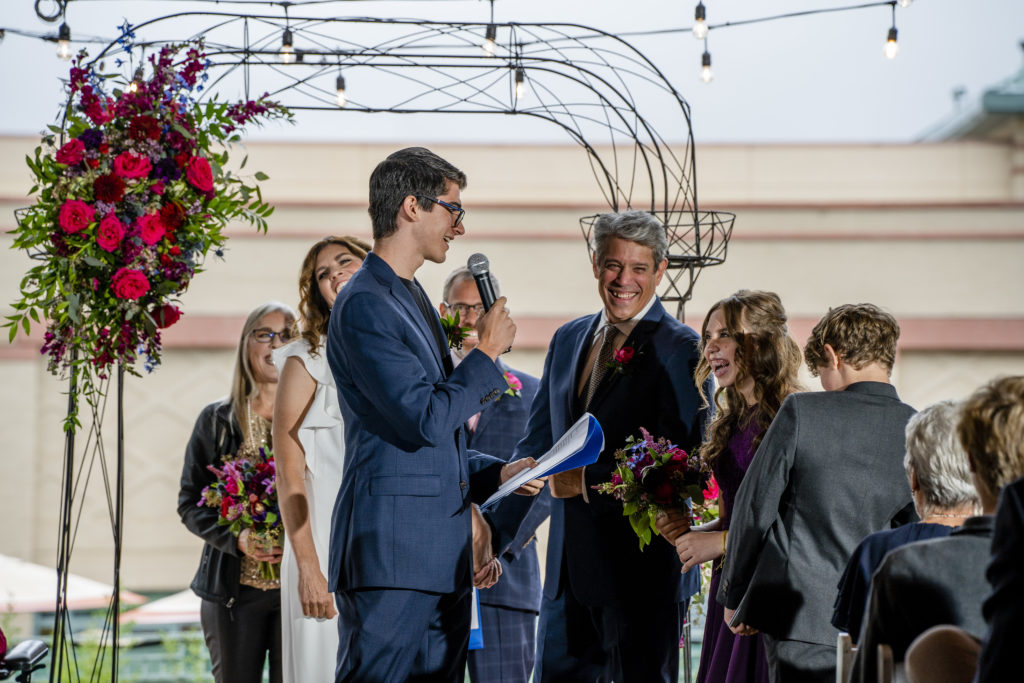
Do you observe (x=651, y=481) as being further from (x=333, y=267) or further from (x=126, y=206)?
(x=126, y=206)

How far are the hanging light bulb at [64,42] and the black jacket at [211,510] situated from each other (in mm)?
1996

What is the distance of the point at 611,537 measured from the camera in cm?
321

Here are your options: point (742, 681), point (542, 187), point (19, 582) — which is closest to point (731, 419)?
point (742, 681)

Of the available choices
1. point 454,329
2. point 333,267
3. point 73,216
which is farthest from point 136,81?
point 454,329

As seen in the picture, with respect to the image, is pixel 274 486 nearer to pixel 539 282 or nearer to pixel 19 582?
pixel 19 582

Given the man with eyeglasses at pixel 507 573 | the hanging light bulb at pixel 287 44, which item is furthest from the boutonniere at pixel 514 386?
the hanging light bulb at pixel 287 44

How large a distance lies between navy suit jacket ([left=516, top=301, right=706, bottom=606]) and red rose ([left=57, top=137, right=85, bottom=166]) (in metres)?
1.67

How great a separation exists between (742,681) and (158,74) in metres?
2.55

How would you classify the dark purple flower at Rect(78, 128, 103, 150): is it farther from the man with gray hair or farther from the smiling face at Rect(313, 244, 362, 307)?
the man with gray hair

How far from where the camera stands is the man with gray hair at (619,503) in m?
3.13

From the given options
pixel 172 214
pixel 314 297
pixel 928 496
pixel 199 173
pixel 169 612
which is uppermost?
pixel 199 173

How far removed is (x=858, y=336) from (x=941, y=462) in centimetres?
70

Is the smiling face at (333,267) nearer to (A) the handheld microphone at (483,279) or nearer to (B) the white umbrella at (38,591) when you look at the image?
(A) the handheld microphone at (483,279)

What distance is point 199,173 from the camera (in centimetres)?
335
